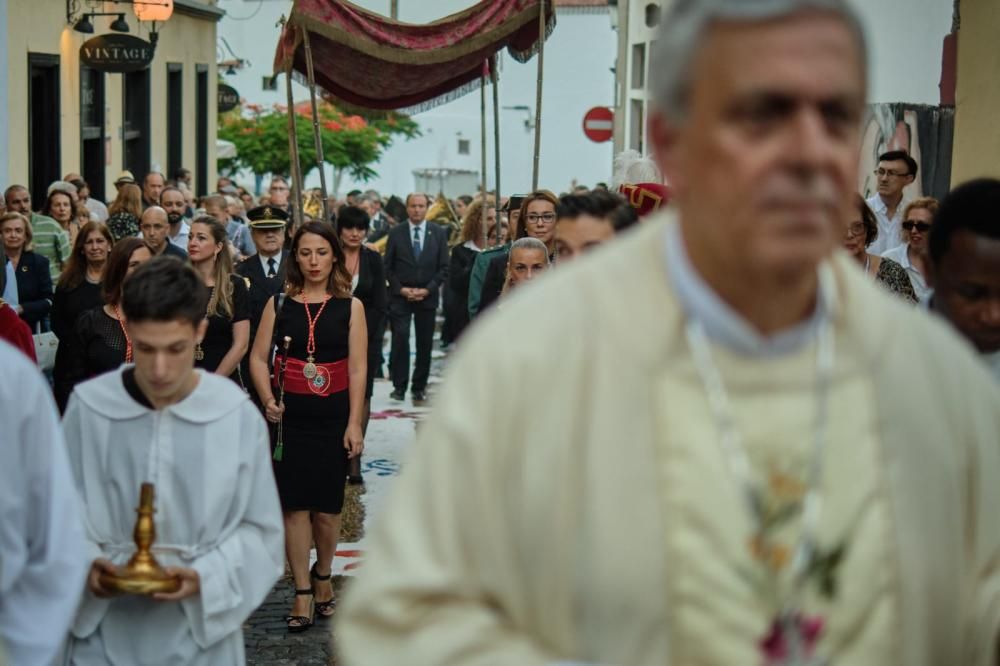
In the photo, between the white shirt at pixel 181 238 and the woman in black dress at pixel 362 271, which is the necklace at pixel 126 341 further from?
the white shirt at pixel 181 238

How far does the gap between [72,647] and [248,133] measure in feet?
109

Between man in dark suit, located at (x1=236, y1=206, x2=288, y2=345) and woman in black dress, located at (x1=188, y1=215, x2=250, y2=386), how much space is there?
33.0 inches

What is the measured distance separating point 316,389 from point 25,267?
3.93m

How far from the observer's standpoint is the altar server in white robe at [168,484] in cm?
508

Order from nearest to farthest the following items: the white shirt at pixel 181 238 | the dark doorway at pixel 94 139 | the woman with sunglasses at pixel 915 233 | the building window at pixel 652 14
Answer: the woman with sunglasses at pixel 915 233
the white shirt at pixel 181 238
the dark doorway at pixel 94 139
the building window at pixel 652 14

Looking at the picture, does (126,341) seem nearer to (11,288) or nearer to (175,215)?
(11,288)

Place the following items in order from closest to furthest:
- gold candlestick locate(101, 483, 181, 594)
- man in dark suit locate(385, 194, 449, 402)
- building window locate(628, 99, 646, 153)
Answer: gold candlestick locate(101, 483, 181, 594) → man in dark suit locate(385, 194, 449, 402) → building window locate(628, 99, 646, 153)

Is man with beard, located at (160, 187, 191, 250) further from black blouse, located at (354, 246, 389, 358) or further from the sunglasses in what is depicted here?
the sunglasses

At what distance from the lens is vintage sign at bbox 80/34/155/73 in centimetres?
2139

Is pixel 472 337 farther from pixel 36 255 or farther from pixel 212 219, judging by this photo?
pixel 36 255

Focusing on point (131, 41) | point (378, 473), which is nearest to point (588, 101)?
point (131, 41)

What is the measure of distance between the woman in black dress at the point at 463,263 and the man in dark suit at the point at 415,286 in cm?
30

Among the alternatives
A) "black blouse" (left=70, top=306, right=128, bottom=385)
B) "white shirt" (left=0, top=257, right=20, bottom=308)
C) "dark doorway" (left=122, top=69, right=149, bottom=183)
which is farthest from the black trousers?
"dark doorway" (left=122, top=69, right=149, bottom=183)

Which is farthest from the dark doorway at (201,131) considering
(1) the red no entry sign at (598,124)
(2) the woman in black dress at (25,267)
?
(2) the woman in black dress at (25,267)
